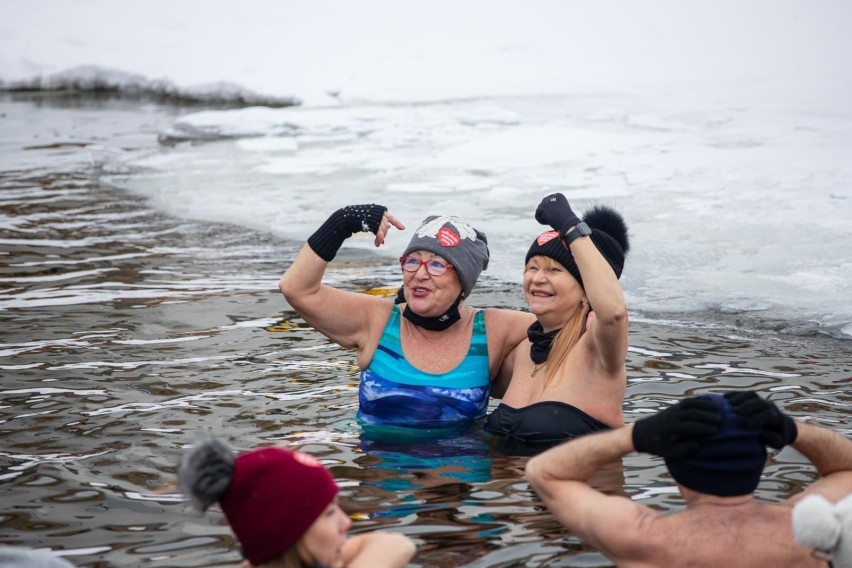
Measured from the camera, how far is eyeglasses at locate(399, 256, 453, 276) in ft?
18.1

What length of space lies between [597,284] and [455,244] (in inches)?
46.7

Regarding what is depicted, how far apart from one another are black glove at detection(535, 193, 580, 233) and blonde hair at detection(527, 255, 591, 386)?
0.47 metres

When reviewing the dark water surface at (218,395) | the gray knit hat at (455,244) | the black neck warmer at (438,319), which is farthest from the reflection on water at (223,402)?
the gray knit hat at (455,244)

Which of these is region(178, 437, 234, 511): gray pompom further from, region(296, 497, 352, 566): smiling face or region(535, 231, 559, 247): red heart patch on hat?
region(535, 231, 559, 247): red heart patch on hat

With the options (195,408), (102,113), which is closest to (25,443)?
(195,408)

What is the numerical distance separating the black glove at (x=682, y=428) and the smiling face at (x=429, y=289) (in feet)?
7.90

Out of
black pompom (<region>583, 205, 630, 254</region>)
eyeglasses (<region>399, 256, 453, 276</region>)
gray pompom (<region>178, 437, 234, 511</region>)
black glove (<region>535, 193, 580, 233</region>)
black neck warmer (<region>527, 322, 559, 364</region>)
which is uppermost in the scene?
black glove (<region>535, 193, 580, 233</region>)

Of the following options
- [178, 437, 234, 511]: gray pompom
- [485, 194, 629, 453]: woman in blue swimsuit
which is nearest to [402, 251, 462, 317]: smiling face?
[485, 194, 629, 453]: woman in blue swimsuit

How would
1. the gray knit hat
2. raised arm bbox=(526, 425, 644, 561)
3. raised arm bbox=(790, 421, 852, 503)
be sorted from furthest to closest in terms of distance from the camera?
the gray knit hat, raised arm bbox=(790, 421, 852, 503), raised arm bbox=(526, 425, 644, 561)

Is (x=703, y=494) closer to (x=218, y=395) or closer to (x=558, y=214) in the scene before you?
(x=558, y=214)

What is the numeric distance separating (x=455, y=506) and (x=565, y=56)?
16746 millimetres

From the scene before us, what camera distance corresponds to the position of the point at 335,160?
1427cm

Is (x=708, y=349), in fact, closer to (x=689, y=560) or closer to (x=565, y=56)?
(x=689, y=560)

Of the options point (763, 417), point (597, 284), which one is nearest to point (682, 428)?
point (763, 417)
